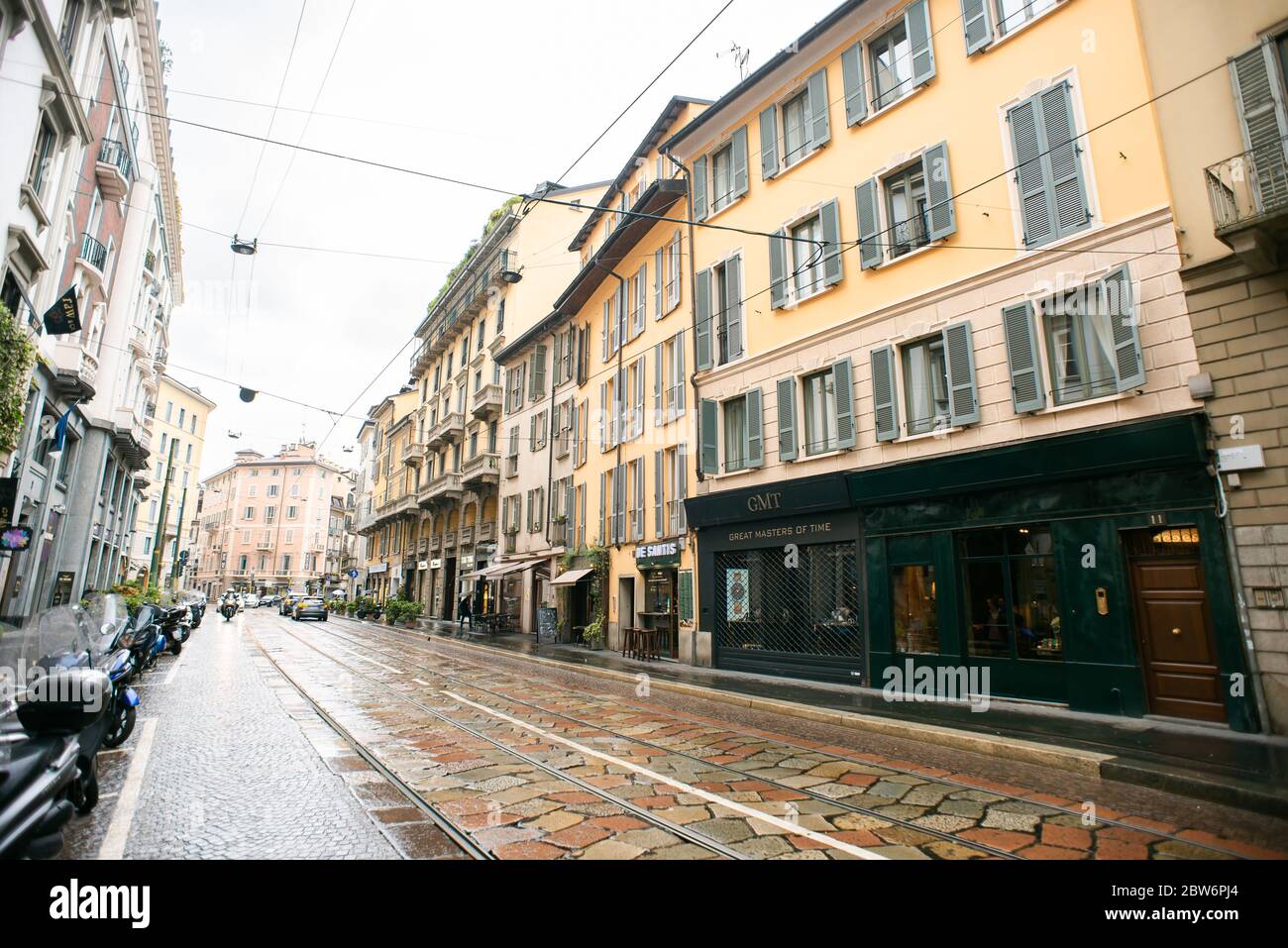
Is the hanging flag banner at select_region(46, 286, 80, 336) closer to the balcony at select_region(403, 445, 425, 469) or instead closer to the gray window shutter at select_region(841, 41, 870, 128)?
the gray window shutter at select_region(841, 41, 870, 128)

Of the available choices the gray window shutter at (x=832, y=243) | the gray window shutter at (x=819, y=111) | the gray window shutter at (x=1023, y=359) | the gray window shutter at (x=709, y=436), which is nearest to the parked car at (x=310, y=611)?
the gray window shutter at (x=709, y=436)

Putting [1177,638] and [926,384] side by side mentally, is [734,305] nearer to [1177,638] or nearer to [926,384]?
[926,384]

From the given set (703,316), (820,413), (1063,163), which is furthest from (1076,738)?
(703,316)

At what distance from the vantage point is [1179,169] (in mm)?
9219

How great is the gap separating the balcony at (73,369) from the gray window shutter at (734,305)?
20.0m

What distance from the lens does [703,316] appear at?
17.8 meters

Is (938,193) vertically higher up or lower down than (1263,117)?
higher up

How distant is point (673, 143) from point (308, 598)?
36.6 meters

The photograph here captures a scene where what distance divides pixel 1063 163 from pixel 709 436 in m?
9.17

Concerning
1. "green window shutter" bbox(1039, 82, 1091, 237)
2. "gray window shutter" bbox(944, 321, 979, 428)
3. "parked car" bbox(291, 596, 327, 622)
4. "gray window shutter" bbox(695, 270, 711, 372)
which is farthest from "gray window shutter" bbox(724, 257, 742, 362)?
"parked car" bbox(291, 596, 327, 622)
